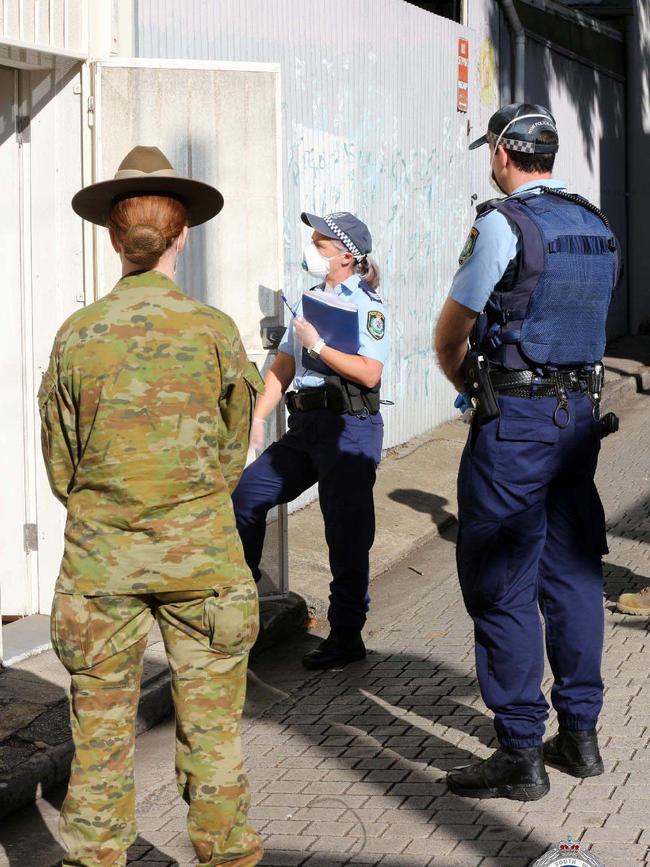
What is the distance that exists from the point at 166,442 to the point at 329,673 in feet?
9.55

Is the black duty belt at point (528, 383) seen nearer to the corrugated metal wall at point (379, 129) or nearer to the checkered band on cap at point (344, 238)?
the checkered band on cap at point (344, 238)

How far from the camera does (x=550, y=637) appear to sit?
184 inches

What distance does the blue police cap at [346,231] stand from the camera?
5.84 m

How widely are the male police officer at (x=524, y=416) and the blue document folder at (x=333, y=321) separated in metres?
1.25

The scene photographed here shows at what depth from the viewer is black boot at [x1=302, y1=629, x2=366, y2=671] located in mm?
6051

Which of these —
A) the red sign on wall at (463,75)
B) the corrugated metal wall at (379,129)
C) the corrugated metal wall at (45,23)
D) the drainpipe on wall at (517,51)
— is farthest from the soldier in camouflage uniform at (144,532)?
the drainpipe on wall at (517,51)

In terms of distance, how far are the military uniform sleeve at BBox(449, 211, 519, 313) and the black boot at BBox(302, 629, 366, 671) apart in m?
2.22

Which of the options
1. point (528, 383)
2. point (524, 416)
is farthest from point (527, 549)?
point (528, 383)

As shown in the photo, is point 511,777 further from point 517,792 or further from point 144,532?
point 144,532

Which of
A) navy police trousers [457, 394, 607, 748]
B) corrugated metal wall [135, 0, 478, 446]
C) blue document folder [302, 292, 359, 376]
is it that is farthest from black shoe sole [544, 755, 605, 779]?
corrugated metal wall [135, 0, 478, 446]

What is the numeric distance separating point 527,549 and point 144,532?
62.6 inches

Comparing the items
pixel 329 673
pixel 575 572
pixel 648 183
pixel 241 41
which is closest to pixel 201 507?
pixel 575 572

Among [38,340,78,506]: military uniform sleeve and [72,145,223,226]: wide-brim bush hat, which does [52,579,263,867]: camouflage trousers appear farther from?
[72,145,223,226]: wide-brim bush hat

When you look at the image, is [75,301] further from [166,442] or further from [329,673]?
[166,442]
